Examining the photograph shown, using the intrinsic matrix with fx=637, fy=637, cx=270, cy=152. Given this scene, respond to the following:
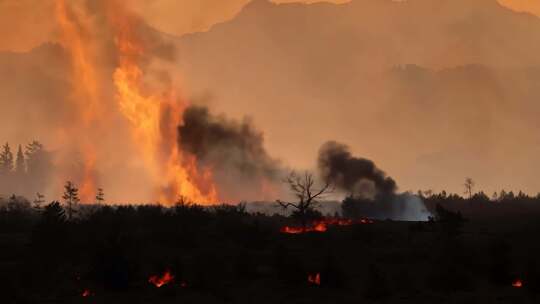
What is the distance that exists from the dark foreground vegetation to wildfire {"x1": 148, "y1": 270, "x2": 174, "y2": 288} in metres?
0.09

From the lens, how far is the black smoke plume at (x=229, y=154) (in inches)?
4016

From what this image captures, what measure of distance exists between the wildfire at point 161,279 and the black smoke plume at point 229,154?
62340 millimetres

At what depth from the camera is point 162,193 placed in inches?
4023

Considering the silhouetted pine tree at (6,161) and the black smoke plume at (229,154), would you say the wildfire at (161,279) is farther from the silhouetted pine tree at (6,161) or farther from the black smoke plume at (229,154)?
the silhouetted pine tree at (6,161)

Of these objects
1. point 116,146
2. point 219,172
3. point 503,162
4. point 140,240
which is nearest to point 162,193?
point 219,172

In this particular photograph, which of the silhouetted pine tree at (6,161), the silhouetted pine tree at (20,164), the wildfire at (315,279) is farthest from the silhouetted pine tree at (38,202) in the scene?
the wildfire at (315,279)

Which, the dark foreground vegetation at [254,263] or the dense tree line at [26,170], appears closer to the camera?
the dark foreground vegetation at [254,263]

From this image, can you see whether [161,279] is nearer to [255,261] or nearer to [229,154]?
[255,261]

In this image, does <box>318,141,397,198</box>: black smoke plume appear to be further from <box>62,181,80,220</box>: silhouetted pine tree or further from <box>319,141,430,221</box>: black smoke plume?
<box>62,181,80,220</box>: silhouetted pine tree

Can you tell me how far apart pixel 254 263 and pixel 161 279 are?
697 cm

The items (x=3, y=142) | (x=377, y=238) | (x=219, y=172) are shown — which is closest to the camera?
(x=377, y=238)

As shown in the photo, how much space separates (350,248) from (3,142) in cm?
15446

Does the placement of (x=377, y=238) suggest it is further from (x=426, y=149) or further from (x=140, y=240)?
(x=426, y=149)

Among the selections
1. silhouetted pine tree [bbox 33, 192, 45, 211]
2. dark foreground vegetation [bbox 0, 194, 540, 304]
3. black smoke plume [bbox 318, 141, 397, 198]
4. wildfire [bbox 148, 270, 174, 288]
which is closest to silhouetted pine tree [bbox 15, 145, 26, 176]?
silhouetted pine tree [bbox 33, 192, 45, 211]
